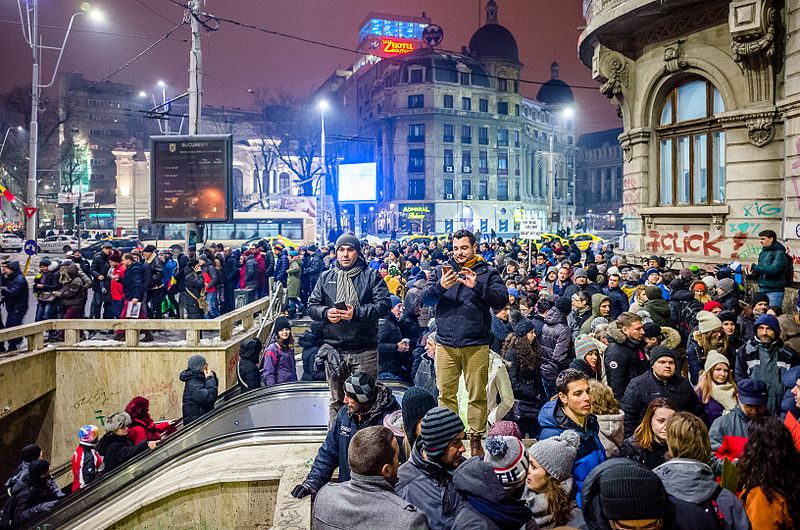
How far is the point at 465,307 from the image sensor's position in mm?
5652

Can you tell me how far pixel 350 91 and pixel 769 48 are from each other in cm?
8776

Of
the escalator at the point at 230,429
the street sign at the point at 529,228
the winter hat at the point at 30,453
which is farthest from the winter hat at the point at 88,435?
the street sign at the point at 529,228

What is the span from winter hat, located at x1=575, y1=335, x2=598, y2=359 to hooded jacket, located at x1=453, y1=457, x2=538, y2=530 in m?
4.01

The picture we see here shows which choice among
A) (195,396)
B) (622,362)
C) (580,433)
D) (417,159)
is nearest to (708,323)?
(622,362)

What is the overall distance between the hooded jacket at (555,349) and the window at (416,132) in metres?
67.9

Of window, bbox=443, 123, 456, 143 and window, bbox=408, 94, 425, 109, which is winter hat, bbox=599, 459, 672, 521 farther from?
window, bbox=443, 123, 456, 143

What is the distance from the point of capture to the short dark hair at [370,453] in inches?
131

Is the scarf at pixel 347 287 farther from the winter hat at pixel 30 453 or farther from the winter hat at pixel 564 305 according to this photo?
the winter hat at pixel 30 453

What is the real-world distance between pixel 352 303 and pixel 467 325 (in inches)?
45.8

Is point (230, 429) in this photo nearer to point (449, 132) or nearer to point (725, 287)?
point (725, 287)

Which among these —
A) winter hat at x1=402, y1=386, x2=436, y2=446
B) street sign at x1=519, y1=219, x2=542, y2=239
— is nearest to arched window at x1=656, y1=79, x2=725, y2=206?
street sign at x1=519, y1=219, x2=542, y2=239

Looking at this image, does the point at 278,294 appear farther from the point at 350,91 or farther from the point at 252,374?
the point at 350,91

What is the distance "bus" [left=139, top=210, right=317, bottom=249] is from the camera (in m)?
41.8

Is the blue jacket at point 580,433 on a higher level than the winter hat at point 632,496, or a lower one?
lower
